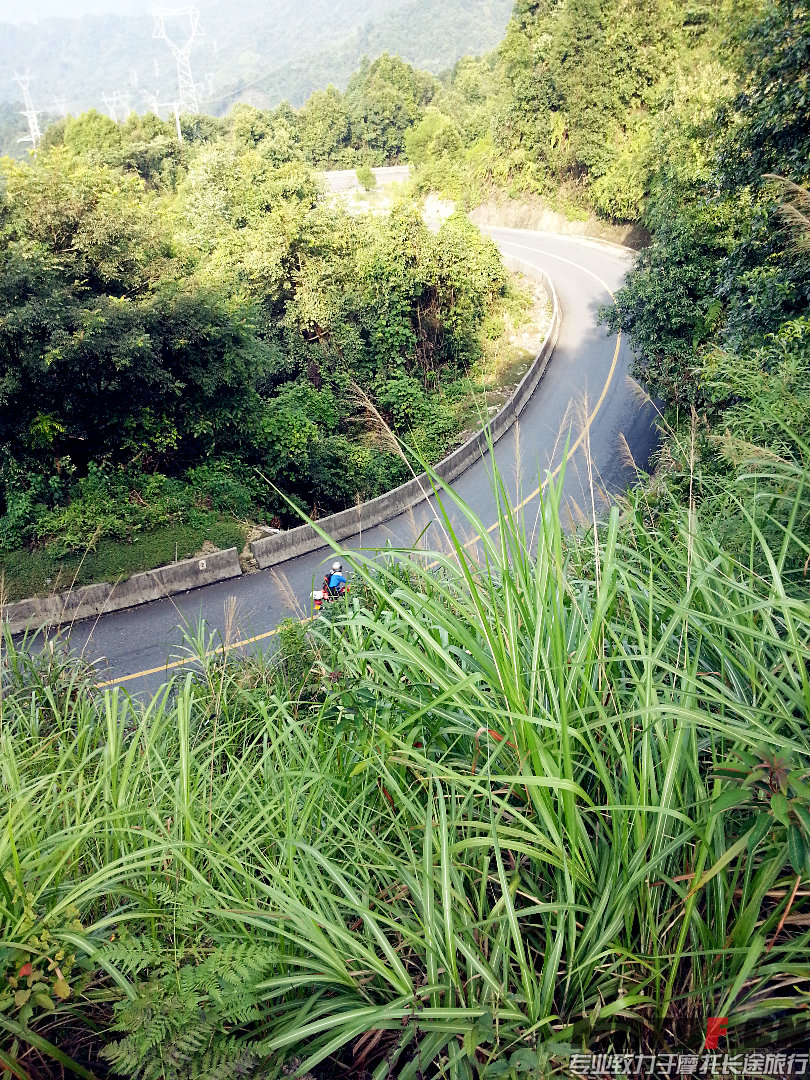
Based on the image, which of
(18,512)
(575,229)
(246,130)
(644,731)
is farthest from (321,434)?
(246,130)

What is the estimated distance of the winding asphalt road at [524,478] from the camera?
28.5 ft

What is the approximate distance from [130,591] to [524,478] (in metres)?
7.01

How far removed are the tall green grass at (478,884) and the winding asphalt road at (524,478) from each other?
0.85 m

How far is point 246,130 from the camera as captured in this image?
1638 inches

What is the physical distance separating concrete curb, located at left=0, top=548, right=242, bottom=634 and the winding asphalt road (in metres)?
0.18

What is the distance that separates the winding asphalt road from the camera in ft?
28.5

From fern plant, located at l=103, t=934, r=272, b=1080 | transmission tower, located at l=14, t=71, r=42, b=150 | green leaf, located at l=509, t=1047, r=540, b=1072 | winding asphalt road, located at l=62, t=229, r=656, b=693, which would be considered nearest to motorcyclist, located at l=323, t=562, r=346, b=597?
winding asphalt road, located at l=62, t=229, r=656, b=693

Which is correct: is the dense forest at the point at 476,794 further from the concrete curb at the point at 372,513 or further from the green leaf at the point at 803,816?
the concrete curb at the point at 372,513

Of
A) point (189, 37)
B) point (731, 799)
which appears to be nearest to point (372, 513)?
point (731, 799)

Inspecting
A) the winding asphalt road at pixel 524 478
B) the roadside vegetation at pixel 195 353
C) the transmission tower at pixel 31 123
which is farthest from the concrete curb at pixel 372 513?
the transmission tower at pixel 31 123

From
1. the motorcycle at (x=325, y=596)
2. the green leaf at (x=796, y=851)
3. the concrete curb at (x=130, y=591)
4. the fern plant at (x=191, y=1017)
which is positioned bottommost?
the concrete curb at (x=130, y=591)

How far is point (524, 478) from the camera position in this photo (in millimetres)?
12508

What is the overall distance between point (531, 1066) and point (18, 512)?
1243 cm

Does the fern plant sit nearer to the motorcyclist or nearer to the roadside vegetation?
the motorcyclist
